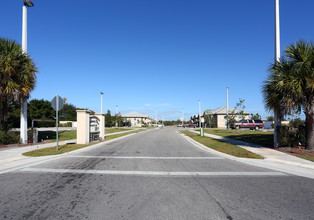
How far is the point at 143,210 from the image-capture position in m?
3.87

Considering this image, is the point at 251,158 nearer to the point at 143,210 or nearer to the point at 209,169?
the point at 209,169

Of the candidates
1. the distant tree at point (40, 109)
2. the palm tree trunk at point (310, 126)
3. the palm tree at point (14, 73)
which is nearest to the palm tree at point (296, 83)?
the palm tree trunk at point (310, 126)

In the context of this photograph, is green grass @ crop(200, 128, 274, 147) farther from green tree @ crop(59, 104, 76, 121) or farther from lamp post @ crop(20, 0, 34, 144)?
green tree @ crop(59, 104, 76, 121)

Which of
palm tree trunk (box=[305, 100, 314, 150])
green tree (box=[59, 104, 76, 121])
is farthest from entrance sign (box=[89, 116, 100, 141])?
green tree (box=[59, 104, 76, 121])

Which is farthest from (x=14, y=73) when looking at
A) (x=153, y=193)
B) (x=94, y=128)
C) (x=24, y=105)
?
(x=153, y=193)

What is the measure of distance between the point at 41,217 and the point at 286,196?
524 cm

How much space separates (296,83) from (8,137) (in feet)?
58.4

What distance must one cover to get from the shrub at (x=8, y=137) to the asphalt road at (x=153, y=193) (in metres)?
7.96

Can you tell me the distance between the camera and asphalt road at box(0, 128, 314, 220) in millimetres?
3754

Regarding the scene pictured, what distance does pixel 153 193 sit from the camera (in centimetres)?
477

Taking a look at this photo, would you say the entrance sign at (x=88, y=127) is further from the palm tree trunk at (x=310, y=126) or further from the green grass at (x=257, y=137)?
the palm tree trunk at (x=310, y=126)

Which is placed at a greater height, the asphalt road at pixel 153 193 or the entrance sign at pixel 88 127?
the entrance sign at pixel 88 127

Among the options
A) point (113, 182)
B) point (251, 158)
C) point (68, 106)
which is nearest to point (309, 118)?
point (251, 158)

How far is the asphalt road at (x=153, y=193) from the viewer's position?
3.75m
